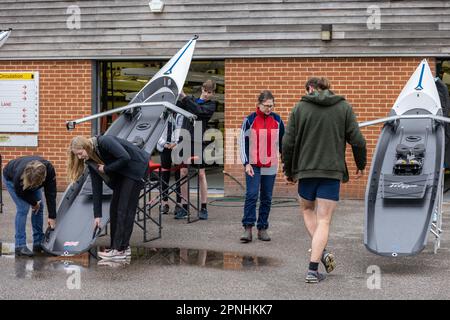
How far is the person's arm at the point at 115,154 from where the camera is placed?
8.28 meters

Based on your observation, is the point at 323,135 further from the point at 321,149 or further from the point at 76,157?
the point at 76,157

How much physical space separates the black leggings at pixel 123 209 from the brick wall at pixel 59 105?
647 centimetres

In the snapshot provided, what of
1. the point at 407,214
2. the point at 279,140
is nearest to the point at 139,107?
the point at 279,140

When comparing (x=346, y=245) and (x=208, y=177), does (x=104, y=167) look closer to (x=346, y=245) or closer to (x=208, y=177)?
(x=346, y=245)

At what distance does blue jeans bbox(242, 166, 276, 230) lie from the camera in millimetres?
9594

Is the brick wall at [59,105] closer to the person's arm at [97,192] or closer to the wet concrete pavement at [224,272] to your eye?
the wet concrete pavement at [224,272]

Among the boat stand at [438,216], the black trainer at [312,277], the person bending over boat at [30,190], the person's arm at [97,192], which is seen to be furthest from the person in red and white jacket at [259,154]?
the person bending over boat at [30,190]

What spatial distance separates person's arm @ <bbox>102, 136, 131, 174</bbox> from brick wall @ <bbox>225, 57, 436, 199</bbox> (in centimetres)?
598

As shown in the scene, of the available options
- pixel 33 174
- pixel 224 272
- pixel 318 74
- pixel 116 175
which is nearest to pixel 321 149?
pixel 224 272

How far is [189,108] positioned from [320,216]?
13.5 ft

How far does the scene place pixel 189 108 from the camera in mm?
11234

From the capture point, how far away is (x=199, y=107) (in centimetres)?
1117

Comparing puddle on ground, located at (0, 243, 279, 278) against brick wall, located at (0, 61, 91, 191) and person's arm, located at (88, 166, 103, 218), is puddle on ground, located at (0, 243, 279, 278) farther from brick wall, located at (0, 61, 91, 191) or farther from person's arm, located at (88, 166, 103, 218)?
brick wall, located at (0, 61, 91, 191)
